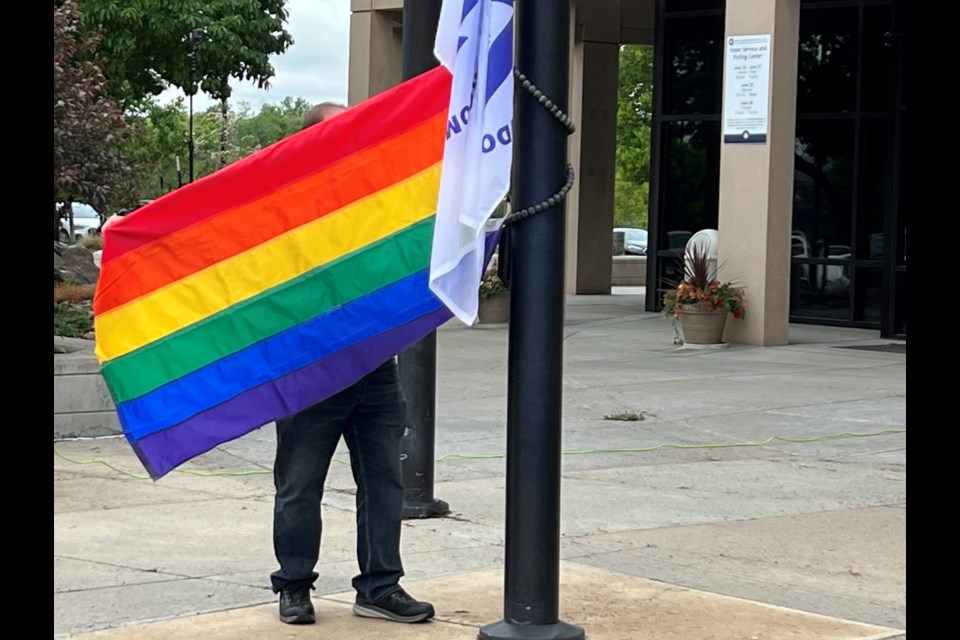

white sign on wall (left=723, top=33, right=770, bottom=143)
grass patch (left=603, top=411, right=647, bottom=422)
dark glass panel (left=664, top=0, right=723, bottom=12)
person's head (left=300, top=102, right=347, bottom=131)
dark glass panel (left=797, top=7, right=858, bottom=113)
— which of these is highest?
dark glass panel (left=664, top=0, right=723, bottom=12)

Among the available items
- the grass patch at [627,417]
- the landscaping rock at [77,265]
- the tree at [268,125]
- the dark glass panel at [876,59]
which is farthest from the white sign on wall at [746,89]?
the tree at [268,125]

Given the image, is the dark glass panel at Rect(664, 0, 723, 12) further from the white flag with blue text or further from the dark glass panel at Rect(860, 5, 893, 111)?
the white flag with blue text

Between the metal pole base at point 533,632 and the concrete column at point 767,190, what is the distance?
1335 cm

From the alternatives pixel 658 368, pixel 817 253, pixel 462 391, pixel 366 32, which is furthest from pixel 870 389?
pixel 366 32

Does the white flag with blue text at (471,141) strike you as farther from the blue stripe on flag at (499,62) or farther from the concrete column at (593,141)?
the concrete column at (593,141)

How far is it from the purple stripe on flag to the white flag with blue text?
0.47 metres

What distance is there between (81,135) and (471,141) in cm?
947

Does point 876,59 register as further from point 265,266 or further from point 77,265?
point 265,266

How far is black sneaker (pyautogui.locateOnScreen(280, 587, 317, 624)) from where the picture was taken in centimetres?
595

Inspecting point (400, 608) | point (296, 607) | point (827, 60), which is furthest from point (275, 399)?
point (827, 60)

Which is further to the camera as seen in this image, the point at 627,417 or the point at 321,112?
the point at 627,417

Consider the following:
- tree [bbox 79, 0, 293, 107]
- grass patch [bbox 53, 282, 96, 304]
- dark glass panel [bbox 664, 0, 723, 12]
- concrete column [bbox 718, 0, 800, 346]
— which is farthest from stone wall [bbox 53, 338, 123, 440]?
tree [bbox 79, 0, 293, 107]

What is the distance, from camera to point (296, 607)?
597 cm
